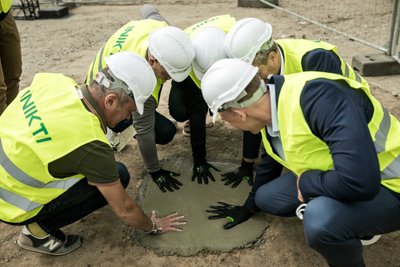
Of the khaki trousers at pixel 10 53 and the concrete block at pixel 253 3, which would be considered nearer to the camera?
the khaki trousers at pixel 10 53

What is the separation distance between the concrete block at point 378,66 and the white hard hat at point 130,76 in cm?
309

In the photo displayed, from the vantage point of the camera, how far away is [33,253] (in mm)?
2668

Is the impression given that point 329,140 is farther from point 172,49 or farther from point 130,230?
point 130,230

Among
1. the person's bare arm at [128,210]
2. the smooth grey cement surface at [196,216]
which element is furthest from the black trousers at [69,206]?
the smooth grey cement surface at [196,216]

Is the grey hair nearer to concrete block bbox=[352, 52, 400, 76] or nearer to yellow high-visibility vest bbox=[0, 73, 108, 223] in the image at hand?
yellow high-visibility vest bbox=[0, 73, 108, 223]

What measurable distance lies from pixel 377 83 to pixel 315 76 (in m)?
2.95

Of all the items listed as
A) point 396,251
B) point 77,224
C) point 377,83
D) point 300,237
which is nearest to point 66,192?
point 77,224

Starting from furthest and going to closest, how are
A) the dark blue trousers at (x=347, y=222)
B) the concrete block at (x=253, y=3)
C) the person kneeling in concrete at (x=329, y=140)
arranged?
1. the concrete block at (x=253, y=3)
2. the dark blue trousers at (x=347, y=222)
3. the person kneeling in concrete at (x=329, y=140)

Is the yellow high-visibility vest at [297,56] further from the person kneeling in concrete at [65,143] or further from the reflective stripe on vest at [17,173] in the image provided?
the reflective stripe on vest at [17,173]

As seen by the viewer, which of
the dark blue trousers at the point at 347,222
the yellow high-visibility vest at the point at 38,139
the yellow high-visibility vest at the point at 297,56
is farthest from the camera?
the yellow high-visibility vest at the point at 297,56

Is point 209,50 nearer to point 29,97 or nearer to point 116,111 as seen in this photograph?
point 116,111

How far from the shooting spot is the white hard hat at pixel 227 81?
190 cm

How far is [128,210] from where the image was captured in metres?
2.35

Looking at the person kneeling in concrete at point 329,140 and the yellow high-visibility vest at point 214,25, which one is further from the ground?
the yellow high-visibility vest at point 214,25
